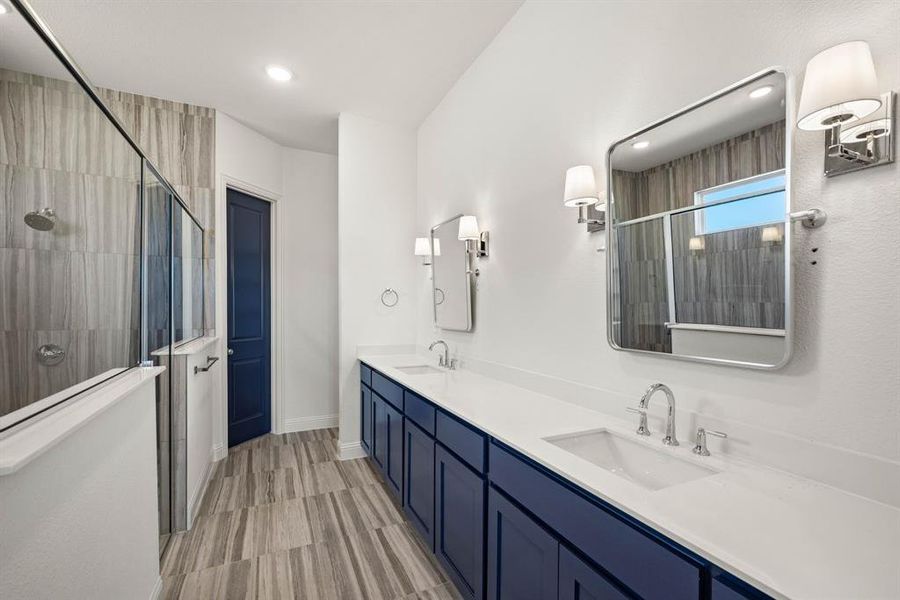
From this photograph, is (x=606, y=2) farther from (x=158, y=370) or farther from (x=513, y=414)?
(x=158, y=370)

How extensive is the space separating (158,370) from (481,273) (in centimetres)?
180

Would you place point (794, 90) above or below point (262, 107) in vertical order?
below

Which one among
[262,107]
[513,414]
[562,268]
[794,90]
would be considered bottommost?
[513,414]

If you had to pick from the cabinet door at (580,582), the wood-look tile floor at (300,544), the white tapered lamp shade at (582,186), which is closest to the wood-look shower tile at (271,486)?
the wood-look tile floor at (300,544)

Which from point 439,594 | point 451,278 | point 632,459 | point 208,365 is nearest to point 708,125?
point 632,459

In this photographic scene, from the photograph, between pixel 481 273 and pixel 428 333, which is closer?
pixel 481 273

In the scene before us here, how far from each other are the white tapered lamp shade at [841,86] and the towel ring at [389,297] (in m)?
3.12

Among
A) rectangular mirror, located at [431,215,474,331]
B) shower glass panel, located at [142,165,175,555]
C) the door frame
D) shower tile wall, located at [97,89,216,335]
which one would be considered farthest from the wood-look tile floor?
shower tile wall, located at [97,89,216,335]

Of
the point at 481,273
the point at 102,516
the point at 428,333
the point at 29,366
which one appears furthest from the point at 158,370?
the point at 428,333

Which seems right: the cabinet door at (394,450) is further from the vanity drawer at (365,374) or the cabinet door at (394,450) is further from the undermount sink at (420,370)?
the vanity drawer at (365,374)

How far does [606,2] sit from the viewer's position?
1745 millimetres

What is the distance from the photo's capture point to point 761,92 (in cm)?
119

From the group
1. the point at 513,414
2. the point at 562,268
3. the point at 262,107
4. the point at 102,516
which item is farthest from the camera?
the point at 262,107

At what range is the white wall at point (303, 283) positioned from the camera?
168 inches
